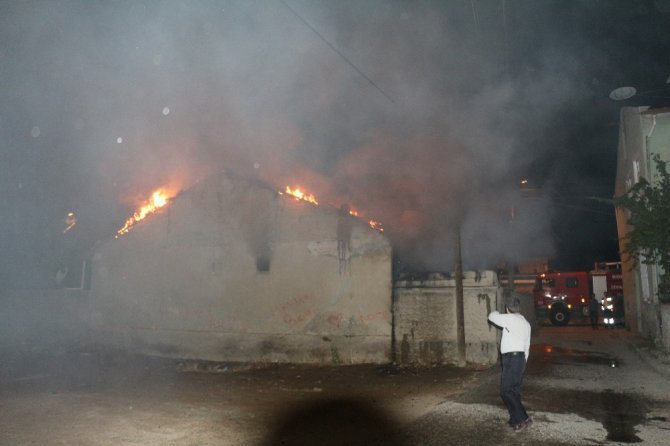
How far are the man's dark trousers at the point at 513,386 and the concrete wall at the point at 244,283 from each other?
4.09 metres

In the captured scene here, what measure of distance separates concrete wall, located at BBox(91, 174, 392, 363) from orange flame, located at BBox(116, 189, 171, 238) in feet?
1.03

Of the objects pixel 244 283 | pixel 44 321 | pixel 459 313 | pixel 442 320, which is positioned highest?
pixel 244 283

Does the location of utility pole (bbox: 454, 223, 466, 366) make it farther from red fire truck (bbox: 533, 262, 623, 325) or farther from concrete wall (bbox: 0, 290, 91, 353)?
red fire truck (bbox: 533, 262, 623, 325)

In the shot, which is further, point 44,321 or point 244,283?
point 44,321

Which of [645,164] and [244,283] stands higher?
[645,164]

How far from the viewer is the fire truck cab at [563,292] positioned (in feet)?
66.3

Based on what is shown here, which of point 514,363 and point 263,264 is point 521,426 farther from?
point 263,264

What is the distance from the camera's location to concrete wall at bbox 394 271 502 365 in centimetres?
834

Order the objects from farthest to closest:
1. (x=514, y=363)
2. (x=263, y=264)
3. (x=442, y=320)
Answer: (x=263, y=264), (x=442, y=320), (x=514, y=363)

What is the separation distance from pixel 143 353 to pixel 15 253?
11.0m

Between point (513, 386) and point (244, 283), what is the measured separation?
6.53 meters

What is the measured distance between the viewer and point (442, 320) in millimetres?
8539

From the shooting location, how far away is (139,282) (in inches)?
432

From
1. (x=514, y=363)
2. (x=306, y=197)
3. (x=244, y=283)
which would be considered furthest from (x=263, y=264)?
(x=514, y=363)
